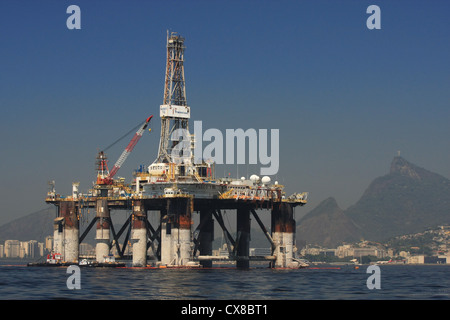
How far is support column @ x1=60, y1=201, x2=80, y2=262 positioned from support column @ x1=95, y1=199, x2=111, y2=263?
31.8 ft

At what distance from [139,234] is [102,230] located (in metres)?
12.1

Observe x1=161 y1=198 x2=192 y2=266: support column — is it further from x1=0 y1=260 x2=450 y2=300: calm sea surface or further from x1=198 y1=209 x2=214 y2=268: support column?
x1=0 y1=260 x2=450 y2=300: calm sea surface

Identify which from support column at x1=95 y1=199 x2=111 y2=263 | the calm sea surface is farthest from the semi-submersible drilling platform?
the calm sea surface

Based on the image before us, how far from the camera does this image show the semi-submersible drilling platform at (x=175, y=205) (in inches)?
6088

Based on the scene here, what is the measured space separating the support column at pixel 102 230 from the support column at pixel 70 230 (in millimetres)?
9698

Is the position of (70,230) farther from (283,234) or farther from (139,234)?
(283,234)

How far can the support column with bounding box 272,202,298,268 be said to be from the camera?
17038cm

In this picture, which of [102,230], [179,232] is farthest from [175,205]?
[102,230]

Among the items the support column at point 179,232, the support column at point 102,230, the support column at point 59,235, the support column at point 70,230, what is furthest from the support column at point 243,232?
the support column at point 59,235

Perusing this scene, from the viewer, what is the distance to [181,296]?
8975 centimetres

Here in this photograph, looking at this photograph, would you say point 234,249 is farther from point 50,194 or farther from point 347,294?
point 347,294

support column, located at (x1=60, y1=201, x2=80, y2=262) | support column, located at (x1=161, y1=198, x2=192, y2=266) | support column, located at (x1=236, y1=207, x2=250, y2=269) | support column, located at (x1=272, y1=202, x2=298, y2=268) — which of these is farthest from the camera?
support column, located at (x1=60, y1=201, x2=80, y2=262)
